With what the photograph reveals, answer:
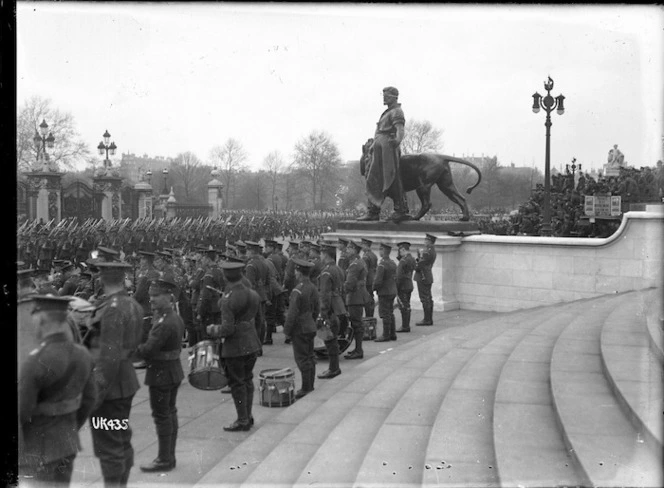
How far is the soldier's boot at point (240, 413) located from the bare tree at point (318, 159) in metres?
19.9

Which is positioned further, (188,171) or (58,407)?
(188,171)

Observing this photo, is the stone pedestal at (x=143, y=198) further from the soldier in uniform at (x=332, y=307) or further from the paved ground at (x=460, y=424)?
the paved ground at (x=460, y=424)

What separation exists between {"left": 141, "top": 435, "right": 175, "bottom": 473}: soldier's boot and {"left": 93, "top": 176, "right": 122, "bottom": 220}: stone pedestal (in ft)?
74.2

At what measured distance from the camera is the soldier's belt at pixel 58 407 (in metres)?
3.88

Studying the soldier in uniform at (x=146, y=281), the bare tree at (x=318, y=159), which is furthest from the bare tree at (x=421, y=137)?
the soldier in uniform at (x=146, y=281)

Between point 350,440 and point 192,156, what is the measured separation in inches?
1217

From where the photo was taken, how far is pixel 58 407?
3.91 meters

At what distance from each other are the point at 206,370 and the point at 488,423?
2.65m

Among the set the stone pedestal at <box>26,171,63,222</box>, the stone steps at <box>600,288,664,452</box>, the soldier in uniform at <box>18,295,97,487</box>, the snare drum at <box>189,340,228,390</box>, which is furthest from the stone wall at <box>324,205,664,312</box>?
the stone pedestal at <box>26,171,63,222</box>

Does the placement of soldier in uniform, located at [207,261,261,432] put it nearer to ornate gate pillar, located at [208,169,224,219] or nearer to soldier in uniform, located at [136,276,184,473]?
soldier in uniform, located at [136,276,184,473]

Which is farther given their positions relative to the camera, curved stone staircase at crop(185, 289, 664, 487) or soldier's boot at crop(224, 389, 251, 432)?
soldier's boot at crop(224, 389, 251, 432)

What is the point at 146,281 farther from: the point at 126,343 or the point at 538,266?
the point at 538,266

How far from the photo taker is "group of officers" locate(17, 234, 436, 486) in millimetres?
3922

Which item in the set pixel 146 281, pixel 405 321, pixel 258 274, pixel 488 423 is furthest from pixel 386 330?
pixel 488 423
